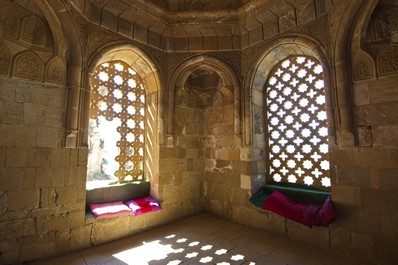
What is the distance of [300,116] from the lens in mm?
3383

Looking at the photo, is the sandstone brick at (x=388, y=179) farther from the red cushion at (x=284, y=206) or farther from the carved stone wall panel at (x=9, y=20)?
the carved stone wall panel at (x=9, y=20)

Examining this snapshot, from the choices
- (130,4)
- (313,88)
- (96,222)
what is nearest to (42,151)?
(96,222)

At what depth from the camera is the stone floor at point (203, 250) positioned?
2.44 meters

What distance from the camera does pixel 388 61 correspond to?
236cm

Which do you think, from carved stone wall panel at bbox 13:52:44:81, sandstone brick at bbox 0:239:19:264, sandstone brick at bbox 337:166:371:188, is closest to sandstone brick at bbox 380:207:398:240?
sandstone brick at bbox 337:166:371:188

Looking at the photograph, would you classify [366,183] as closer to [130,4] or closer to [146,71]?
[146,71]

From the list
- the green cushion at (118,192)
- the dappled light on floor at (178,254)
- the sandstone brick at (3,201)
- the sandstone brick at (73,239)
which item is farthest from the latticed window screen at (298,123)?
the sandstone brick at (3,201)

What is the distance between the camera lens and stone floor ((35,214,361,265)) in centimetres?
244

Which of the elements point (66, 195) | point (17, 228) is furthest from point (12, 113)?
point (17, 228)

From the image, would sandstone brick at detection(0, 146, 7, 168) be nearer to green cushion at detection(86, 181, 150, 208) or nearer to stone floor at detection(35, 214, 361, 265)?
green cushion at detection(86, 181, 150, 208)

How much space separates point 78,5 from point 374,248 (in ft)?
15.5

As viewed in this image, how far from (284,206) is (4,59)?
3.95 metres

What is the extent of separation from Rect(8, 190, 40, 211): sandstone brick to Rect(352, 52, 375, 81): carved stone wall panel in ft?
13.5

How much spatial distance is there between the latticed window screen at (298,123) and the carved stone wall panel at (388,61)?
0.81 metres
